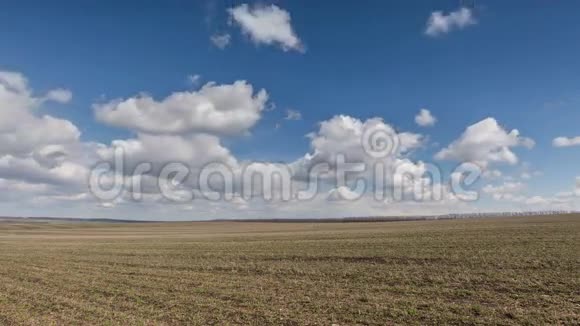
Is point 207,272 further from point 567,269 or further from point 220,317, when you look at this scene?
point 567,269

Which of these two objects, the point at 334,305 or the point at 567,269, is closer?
the point at 334,305

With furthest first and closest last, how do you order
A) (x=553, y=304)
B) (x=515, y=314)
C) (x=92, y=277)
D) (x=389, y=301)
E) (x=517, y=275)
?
(x=92, y=277) → (x=517, y=275) → (x=389, y=301) → (x=553, y=304) → (x=515, y=314)

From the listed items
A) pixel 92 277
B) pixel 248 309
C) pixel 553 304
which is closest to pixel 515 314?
pixel 553 304

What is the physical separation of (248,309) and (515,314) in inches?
353

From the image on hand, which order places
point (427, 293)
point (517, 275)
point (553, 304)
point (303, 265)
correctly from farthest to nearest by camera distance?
point (303, 265) < point (517, 275) < point (427, 293) < point (553, 304)

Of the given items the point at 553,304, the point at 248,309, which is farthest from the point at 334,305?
the point at 553,304

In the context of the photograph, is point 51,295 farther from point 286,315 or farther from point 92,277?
point 286,315

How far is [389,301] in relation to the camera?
15352 mm

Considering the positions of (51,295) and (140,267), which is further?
(140,267)

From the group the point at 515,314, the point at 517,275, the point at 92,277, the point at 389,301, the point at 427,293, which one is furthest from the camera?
the point at 92,277

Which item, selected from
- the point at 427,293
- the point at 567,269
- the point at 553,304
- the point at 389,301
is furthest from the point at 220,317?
the point at 567,269

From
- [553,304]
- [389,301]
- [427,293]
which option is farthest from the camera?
[427,293]

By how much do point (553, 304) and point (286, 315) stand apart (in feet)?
30.9

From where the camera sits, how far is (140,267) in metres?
27.1
